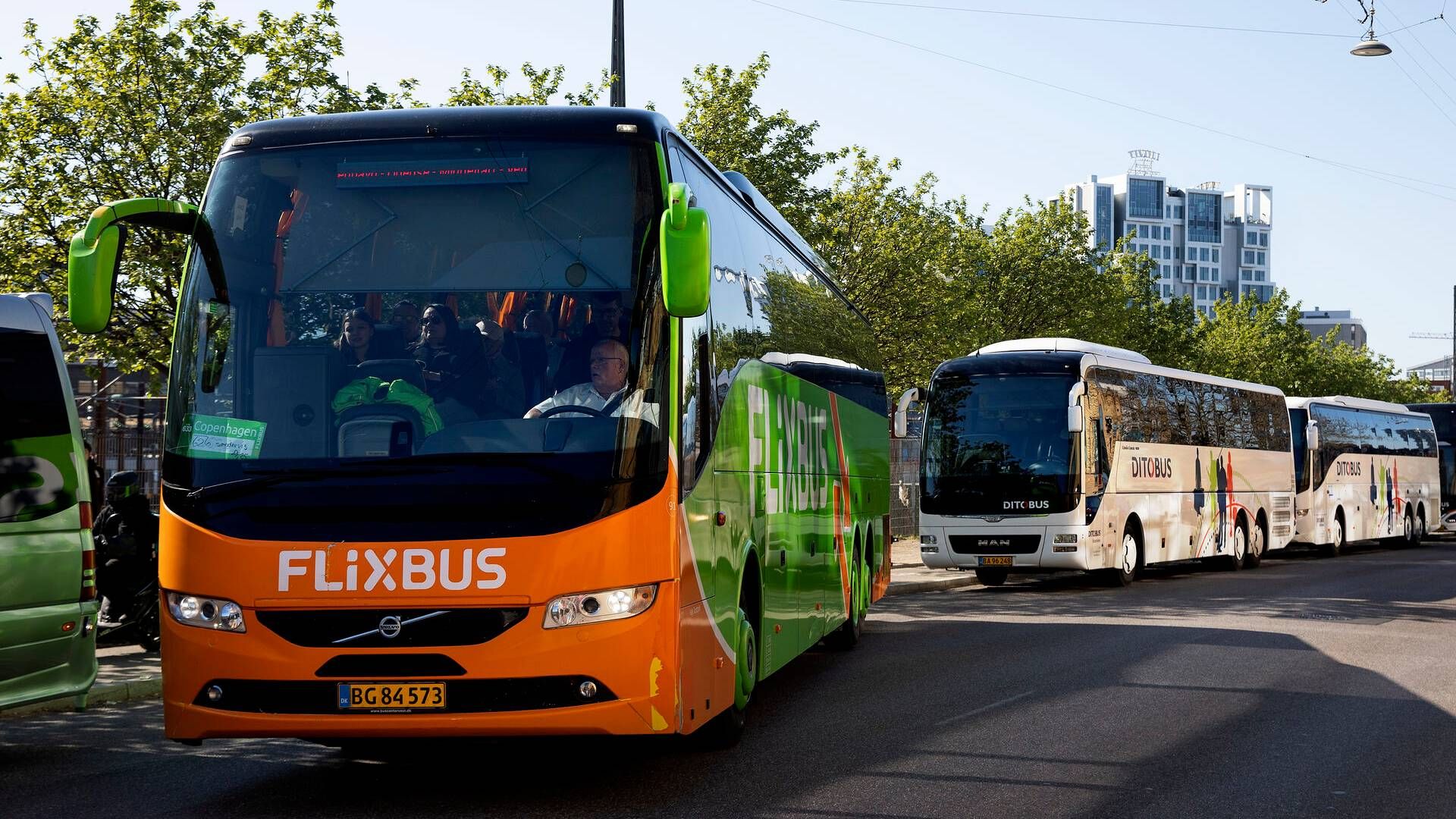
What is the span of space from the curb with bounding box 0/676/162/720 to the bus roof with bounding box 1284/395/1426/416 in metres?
28.7

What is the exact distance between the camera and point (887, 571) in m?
17.8

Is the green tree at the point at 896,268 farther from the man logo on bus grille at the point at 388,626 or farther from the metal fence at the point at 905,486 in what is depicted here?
the man logo on bus grille at the point at 388,626

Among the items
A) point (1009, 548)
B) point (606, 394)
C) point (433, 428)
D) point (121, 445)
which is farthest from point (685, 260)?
point (1009, 548)

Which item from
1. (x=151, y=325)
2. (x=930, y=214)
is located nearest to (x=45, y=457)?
(x=151, y=325)

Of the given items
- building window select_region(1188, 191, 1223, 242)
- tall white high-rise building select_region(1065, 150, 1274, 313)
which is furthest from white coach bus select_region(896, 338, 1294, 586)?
building window select_region(1188, 191, 1223, 242)

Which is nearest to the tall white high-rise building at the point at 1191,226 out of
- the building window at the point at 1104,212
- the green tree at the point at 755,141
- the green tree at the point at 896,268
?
the building window at the point at 1104,212

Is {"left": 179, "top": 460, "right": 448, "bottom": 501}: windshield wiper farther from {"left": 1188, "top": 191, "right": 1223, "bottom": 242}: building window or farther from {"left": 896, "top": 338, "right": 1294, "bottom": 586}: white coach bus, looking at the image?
{"left": 1188, "top": 191, "right": 1223, "bottom": 242}: building window

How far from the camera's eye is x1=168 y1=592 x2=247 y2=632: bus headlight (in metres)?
7.22

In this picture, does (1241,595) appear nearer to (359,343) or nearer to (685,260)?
(685,260)

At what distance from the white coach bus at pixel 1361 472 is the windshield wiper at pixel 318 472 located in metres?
32.9

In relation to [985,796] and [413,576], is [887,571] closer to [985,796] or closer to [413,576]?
[985,796]

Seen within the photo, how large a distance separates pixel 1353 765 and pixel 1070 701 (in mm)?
2585

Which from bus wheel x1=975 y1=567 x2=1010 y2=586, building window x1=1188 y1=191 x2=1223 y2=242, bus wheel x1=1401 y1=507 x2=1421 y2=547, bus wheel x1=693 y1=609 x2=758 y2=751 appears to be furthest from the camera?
building window x1=1188 y1=191 x2=1223 y2=242

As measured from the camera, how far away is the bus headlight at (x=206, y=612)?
7.22 metres
